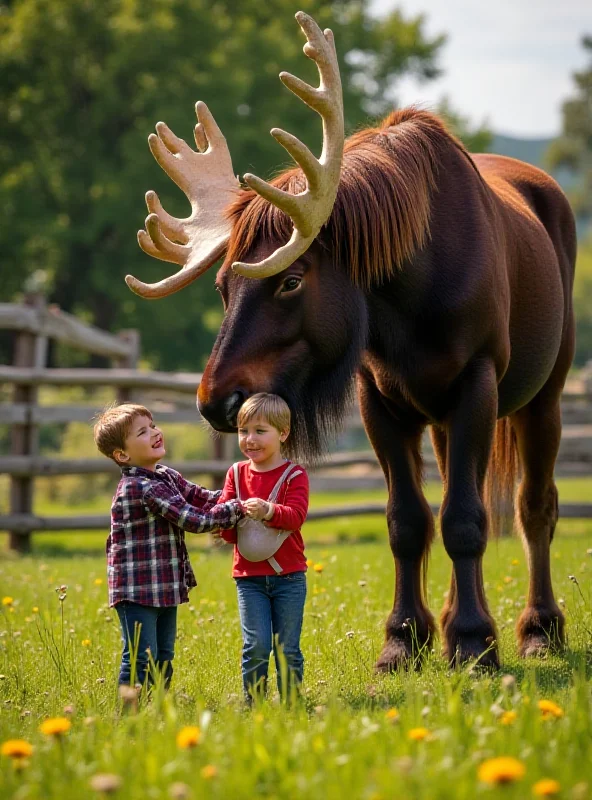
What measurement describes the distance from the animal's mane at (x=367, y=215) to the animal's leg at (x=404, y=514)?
83 cm

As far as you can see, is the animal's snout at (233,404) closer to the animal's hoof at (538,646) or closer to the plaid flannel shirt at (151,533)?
the plaid flannel shirt at (151,533)

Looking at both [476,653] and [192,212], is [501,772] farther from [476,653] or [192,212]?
[192,212]

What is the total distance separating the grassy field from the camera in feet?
7.08

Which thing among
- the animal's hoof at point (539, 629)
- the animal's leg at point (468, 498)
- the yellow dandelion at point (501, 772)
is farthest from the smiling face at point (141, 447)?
the yellow dandelion at point (501, 772)

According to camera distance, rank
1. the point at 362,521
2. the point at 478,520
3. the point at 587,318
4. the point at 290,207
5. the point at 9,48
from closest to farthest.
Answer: the point at 290,207 < the point at 478,520 < the point at 362,521 < the point at 9,48 < the point at 587,318

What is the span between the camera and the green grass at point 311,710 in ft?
7.15

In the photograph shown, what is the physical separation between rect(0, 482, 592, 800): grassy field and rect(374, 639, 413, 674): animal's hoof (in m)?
0.06

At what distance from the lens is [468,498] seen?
14.5 ft

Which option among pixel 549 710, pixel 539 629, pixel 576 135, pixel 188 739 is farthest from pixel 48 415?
pixel 576 135

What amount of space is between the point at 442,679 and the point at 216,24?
→ 2605 centimetres

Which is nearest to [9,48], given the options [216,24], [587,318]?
[216,24]

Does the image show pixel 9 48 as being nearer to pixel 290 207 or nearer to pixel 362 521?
pixel 362 521

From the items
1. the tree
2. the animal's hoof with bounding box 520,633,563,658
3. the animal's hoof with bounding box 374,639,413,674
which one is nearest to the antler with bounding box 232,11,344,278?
the animal's hoof with bounding box 374,639,413,674

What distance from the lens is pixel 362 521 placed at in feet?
54.2
